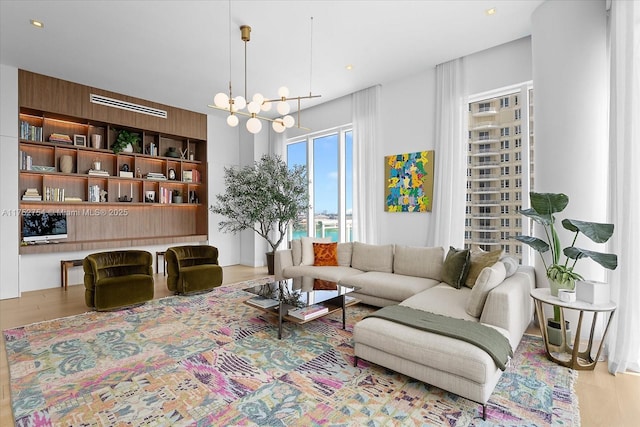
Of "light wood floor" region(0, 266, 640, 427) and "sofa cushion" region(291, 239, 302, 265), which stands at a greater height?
"sofa cushion" region(291, 239, 302, 265)

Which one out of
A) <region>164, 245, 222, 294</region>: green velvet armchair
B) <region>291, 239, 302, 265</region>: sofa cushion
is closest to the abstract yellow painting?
<region>291, 239, 302, 265</region>: sofa cushion

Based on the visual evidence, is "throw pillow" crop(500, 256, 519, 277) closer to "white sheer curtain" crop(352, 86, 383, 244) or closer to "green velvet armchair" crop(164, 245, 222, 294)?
"white sheer curtain" crop(352, 86, 383, 244)

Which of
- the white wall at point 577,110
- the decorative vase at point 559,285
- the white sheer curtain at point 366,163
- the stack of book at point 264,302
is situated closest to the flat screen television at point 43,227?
the stack of book at point 264,302

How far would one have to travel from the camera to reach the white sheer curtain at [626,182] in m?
2.56

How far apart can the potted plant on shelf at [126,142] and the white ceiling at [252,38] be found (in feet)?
3.02

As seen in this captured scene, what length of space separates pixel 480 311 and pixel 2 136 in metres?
6.76

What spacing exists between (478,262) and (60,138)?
675 cm

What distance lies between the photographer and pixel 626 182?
102 inches

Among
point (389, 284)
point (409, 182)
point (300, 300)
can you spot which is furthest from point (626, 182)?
point (300, 300)

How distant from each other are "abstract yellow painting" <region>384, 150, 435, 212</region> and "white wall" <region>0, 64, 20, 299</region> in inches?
230

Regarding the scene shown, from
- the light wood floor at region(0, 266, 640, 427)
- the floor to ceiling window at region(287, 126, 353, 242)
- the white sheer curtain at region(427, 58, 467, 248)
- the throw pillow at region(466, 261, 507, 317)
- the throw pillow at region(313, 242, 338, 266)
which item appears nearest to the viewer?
the light wood floor at region(0, 266, 640, 427)

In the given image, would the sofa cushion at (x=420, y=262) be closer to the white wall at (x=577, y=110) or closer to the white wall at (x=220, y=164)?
the white wall at (x=577, y=110)

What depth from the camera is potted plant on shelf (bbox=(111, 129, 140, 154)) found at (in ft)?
19.9

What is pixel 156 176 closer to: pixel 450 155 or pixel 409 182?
pixel 409 182
